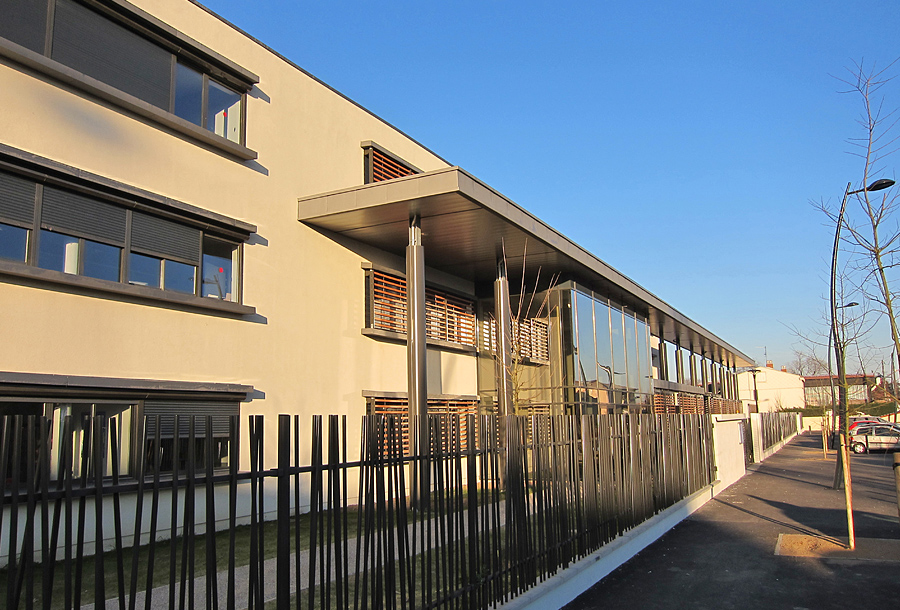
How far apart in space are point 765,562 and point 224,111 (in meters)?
11.5

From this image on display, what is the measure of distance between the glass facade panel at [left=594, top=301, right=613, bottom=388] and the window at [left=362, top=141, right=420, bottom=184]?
7378 millimetres

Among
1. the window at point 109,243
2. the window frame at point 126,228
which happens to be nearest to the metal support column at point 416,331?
the window frame at point 126,228

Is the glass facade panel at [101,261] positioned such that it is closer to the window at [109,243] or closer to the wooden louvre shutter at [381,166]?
the window at [109,243]

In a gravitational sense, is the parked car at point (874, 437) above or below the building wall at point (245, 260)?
below

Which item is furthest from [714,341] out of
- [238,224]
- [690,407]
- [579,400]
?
[238,224]

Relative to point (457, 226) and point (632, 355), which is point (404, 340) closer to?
point (457, 226)

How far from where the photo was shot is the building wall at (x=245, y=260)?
9172mm

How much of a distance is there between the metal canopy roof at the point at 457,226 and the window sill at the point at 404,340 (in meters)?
2.05

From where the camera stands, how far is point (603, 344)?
20.6 m

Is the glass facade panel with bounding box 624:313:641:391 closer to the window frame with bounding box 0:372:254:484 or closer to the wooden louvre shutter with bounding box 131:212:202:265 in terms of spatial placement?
the window frame with bounding box 0:372:254:484

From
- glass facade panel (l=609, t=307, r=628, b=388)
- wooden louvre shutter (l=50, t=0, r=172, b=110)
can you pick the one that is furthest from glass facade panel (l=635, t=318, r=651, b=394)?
wooden louvre shutter (l=50, t=0, r=172, b=110)

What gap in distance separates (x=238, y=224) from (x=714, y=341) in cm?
3083

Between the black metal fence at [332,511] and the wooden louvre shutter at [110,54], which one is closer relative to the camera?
the black metal fence at [332,511]

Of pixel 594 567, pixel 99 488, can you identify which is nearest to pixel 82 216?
pixel 99 488
